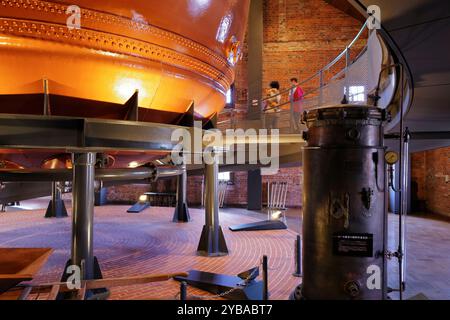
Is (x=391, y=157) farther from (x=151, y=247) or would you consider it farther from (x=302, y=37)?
(x=302, y=37)

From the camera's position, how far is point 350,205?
A: 9.44 feet

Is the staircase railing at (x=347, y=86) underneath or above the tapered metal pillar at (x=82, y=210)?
above

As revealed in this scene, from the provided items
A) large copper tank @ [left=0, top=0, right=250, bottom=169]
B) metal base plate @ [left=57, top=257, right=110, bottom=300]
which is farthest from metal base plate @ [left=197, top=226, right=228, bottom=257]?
large copper tank @ [left=0, top=0, right=250, bottom=169]

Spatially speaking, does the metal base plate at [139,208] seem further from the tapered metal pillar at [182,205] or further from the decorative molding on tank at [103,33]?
the decorative molding on tank at [103,33]

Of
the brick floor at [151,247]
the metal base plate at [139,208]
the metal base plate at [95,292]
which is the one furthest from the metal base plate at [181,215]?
the metal base plate at [95,292]

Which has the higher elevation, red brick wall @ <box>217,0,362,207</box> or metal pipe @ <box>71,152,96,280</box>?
red brick wall @ <box>217,0,362,207</box>

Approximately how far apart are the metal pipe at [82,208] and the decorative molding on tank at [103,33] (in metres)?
1.07

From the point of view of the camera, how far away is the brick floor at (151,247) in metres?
4.29

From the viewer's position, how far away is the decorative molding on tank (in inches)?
78.9

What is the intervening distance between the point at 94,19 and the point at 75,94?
1.73ft

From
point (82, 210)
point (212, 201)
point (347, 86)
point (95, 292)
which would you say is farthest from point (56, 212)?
point (347, 86)

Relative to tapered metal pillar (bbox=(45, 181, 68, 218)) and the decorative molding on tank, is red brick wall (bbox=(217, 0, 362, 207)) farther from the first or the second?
the decorative molding on tank

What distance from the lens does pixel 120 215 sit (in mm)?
9562

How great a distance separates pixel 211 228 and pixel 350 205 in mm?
3076
